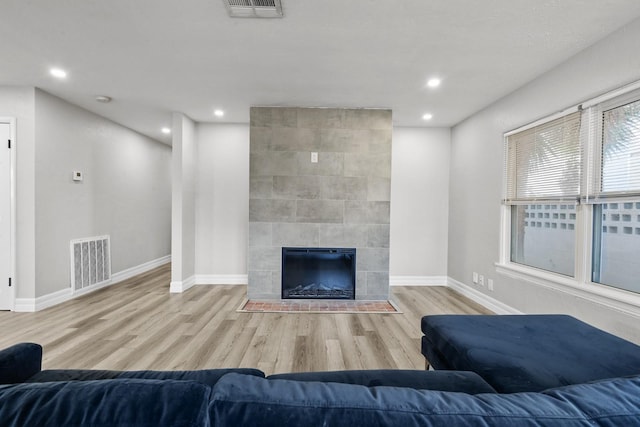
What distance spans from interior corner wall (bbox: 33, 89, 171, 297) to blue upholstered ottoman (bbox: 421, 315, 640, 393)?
4208 millimetres

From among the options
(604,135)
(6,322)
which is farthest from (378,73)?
(6,322)

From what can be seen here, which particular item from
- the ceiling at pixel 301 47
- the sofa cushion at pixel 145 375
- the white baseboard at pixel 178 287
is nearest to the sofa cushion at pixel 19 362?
the sofa cushion at pixel 145 375

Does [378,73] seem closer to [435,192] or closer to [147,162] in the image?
[435,192]

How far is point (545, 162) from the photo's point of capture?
2850 millimetres

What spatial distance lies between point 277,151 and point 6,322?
3.33 meters

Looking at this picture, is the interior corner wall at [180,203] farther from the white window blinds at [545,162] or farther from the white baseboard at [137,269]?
the white window blinds at [545,162]

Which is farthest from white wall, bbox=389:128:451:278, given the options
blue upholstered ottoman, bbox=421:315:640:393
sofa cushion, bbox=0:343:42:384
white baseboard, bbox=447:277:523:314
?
sofa cushion, bbox=0:343:42:384

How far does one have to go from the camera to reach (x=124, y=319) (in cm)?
312

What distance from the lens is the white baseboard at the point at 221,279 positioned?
4605 millimetres

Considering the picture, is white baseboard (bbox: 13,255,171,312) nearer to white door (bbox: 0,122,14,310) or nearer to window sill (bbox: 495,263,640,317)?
white door (bbox: 0,122,14,310)

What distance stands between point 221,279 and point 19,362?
3665 millimetres

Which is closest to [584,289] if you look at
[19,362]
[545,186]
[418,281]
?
[545,186]

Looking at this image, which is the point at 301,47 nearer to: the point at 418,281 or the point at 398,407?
the point at 398,407

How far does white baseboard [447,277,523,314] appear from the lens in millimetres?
3295
